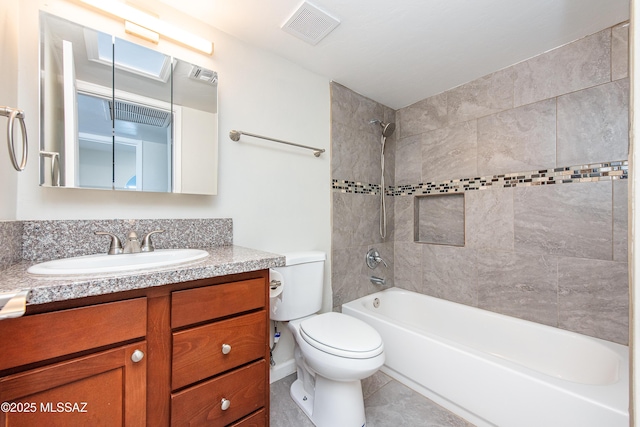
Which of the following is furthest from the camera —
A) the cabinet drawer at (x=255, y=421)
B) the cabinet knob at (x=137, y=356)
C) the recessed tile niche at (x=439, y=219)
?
the recessed tile niche at (x=439, y=219)

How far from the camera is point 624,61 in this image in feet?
4.67

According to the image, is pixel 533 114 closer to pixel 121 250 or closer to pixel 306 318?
pixel 306 318

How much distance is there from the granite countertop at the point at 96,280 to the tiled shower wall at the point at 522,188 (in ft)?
4.19

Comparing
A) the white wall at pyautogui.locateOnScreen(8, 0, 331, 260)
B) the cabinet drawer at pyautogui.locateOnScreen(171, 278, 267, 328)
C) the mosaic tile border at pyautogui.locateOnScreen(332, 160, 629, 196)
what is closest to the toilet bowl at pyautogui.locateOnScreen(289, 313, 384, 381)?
the cabinet drawer at pyautogui.locateOnScreen(171, 278, 267, 328)

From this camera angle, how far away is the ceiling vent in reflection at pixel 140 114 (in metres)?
1.18

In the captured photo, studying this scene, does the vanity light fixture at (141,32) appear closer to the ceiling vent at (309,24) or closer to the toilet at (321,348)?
Answer: the ceiling vent at (309,24)

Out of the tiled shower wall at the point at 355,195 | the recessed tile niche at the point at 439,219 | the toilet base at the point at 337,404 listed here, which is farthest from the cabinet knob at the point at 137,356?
the recessed tile niche at the point at 439,219

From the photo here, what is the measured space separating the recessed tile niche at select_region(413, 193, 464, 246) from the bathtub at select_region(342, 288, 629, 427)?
541 mm

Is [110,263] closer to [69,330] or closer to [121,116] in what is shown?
[69,330]

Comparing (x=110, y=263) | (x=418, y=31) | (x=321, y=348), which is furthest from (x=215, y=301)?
(x=418, y=31)

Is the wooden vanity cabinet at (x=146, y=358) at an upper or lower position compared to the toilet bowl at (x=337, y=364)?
upper

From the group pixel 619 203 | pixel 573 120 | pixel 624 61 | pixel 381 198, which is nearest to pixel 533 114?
pixel 573 120

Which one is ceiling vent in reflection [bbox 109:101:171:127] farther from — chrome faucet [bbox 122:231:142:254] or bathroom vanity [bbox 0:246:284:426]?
bathroom vanity [bbox 0:246:284:426]

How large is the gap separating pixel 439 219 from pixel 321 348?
1.60 metres
